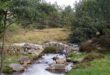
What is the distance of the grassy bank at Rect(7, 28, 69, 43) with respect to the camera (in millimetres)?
53400

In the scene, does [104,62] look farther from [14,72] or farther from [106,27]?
[106,27]

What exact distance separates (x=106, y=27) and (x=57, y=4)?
117ft

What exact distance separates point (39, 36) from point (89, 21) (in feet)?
37.9

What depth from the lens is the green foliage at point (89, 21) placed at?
134 feet

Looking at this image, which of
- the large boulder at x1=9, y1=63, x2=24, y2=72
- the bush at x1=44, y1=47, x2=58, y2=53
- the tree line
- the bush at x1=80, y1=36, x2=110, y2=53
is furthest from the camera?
the bush at x1=44, y1=47, x2=58, y2=53

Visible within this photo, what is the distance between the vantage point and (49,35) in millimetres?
57281

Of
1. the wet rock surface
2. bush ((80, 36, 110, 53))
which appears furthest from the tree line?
the wet rock surface

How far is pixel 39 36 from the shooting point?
2205 inches

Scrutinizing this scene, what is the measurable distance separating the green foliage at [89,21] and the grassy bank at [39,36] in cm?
468

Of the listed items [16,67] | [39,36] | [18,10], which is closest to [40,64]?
[16,67]

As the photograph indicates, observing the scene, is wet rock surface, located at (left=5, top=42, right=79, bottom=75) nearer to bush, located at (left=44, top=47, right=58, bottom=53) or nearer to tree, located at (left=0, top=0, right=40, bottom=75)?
bush, located at (left=44, top=47, right=58, bottom=53)

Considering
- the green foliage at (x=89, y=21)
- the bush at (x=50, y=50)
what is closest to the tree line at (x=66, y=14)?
the green foliage at (x=89, y=21)

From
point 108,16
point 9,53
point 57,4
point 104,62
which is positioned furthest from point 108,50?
point 57,4

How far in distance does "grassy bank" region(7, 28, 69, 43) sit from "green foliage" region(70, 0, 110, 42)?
184 inches
